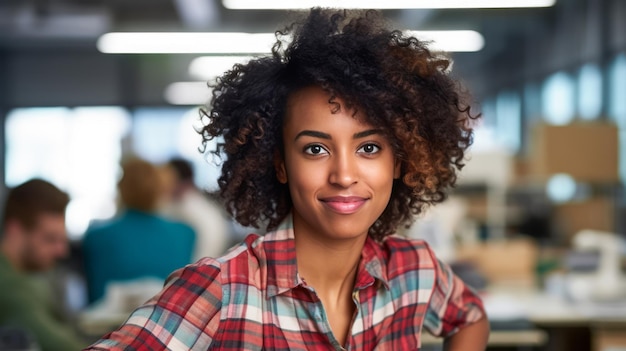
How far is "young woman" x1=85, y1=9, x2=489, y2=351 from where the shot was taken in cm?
134

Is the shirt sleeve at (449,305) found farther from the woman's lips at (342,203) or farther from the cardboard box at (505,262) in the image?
the cardboard box at (505,262)

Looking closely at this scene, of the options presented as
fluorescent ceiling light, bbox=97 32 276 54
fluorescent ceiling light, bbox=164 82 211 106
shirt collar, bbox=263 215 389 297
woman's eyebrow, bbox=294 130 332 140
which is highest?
fluorescent ceiling light, bbox=164 82 211 106

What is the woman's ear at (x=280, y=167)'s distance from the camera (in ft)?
4.78

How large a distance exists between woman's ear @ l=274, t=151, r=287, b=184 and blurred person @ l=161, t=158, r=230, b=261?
396 cm

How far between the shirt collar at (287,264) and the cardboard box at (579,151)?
3248 mm

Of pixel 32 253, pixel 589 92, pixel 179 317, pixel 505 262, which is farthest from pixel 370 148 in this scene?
pixel 589 92

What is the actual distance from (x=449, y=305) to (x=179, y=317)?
57cm

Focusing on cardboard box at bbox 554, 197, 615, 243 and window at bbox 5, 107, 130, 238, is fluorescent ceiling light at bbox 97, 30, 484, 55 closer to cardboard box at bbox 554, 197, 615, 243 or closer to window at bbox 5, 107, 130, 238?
cardboard box at bbox 554, 197, 615, 243

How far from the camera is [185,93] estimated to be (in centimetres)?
1435

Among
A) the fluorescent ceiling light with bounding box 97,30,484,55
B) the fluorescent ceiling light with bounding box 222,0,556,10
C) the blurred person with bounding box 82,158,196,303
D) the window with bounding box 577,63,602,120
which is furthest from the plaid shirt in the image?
the window with bounding box 577,63,602,120

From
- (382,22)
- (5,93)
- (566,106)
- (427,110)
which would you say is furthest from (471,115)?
(5,93)

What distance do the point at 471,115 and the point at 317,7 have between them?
0.34 metres

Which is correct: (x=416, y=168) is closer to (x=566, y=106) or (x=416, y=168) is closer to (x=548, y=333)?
(x=548, y=333)

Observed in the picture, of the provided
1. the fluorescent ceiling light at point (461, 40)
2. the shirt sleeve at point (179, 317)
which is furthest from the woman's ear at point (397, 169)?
the fluorescent ceiling light at point (461, 40)
